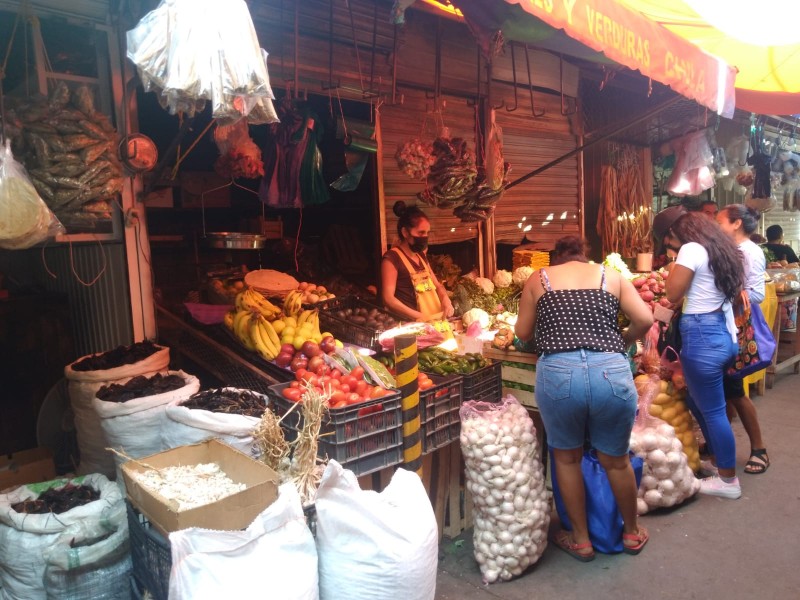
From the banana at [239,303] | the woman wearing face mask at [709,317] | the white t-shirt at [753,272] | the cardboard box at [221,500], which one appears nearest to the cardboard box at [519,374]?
the woman wearing face mask at [709,317]

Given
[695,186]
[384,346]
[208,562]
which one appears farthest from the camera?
[695,186]

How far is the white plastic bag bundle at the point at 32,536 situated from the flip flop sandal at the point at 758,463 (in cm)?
476

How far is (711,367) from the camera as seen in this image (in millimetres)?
4508

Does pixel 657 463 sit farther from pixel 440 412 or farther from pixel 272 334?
pixel 272 334

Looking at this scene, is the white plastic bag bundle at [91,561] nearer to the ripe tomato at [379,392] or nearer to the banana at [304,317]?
the ripe tomato at [379,392]

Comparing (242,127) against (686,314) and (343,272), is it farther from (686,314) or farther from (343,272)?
(686,314)

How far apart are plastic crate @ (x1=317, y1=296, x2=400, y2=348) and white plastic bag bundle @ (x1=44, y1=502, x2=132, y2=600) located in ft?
6.83

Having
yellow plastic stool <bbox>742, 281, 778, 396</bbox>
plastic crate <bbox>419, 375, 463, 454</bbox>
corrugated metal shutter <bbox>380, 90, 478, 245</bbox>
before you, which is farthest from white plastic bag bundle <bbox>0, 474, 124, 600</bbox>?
yellow plastic stool <bbox>742, 281, 778, 396</bbox>

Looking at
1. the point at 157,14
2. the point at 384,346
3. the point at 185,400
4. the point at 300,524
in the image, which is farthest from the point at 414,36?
the point at 300,524

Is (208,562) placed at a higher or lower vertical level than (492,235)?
lower

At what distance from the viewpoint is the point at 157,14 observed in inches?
105

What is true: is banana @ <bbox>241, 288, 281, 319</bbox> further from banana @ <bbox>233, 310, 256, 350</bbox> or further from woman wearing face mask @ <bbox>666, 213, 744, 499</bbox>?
woman wearing face mask @ <bbox>666, 213, 744, 499</bbox>

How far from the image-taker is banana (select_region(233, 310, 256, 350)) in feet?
13.5

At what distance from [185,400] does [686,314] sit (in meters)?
3.58
